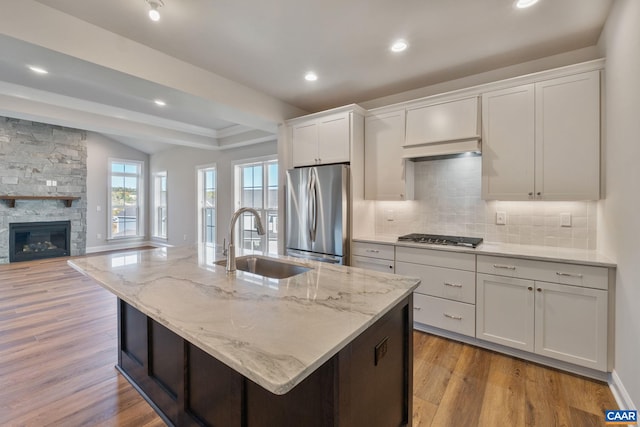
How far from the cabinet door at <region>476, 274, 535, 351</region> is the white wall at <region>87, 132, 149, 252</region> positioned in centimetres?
852

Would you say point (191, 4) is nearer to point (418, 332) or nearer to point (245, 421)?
point (245, 421)

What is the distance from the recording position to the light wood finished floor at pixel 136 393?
1743 mm

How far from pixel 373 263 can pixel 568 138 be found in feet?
6.61

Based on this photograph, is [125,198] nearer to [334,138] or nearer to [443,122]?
[334,138]

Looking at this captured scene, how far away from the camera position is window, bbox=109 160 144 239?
7621 mm

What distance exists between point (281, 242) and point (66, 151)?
20.5 ft

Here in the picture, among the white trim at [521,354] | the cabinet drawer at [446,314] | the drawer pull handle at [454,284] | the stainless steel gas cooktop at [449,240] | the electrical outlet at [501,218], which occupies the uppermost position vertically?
the electrical outlet at [501,218]

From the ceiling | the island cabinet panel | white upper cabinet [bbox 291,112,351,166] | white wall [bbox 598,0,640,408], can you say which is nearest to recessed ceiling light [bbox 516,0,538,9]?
the ceiling

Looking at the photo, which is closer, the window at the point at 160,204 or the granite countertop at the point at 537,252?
the granite countertop at the point at 537,252

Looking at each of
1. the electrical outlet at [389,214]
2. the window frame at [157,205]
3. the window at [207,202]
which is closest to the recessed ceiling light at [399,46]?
the electrical outlet at [389,214]

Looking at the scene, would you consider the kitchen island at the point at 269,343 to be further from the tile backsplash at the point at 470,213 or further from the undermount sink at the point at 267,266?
the tile backsplash at the point at 470,213

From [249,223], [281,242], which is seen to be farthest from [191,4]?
[249,223]

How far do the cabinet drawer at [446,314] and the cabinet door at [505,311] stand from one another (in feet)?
0.21

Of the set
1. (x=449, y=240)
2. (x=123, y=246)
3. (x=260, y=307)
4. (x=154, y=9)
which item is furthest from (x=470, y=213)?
(x=123, y=246)
